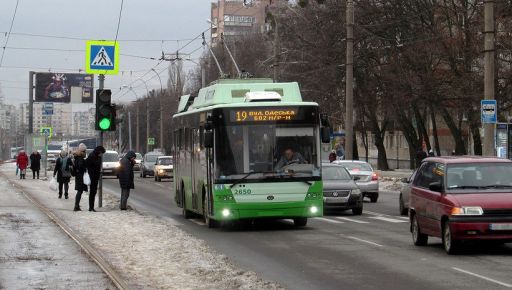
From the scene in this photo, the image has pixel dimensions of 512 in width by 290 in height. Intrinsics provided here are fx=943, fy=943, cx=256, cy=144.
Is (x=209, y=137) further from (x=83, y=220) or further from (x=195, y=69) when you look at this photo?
(x=195, y=69)

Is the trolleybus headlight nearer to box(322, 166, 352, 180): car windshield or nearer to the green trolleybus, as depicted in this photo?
the green trolleybus

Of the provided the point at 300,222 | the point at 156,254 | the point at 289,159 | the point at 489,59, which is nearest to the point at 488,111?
the point at 489,59

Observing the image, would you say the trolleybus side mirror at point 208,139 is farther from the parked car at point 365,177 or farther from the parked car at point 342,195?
the parked car at point 365,177

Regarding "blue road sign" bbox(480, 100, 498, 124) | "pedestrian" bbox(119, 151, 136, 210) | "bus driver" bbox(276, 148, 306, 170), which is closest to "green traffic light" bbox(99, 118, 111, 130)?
"pedestrian" bbox(119, 151, 136, 210)

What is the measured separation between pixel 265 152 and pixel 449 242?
5.91 metres

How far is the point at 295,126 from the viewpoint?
1994 centimetres

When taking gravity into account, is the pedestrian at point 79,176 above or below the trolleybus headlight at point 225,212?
above

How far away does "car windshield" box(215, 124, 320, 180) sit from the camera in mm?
19484

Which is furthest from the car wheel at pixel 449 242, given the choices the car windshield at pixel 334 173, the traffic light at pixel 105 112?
the traffic light at pixel 105 112

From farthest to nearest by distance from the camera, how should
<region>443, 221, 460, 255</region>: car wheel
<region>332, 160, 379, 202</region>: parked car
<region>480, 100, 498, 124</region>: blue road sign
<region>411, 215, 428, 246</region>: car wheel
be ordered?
<region>332, 160, 379, 202</region>: parked car → <region>480, 100, 498, 124</region>: blue road sign → <region>411, 215, 428, 246</region>: car wheel → <region>443, 221, 460, 255</region>: car wheel

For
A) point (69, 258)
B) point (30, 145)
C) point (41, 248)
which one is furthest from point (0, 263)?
point (30, 145)

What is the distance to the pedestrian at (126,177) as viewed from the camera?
26.1 metres

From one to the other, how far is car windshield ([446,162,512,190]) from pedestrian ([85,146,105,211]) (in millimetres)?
12904

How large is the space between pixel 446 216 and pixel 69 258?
5.74 meters
